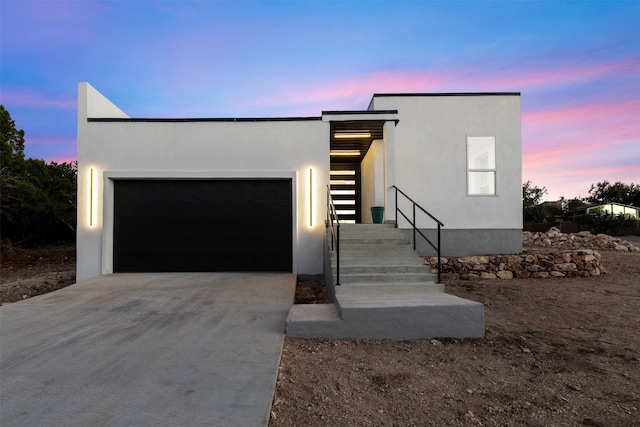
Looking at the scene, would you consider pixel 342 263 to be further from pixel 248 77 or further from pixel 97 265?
pixel 248 77

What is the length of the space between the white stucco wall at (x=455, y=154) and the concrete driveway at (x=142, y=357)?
16.3 ft

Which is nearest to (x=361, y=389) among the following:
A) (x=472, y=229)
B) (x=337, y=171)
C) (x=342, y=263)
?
(x=342, y=263)

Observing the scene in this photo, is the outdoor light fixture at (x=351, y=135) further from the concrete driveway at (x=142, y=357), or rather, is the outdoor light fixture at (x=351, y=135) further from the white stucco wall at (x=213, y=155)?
the concrete driveway at (x=142, y=357)

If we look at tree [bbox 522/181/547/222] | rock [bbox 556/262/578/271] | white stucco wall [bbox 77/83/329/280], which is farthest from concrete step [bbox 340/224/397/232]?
tree [bbox 522/181/547/222]

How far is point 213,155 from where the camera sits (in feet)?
26.6

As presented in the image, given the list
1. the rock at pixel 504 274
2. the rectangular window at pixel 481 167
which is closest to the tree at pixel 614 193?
the rectangular window at pixel 481 167

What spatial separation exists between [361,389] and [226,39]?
11.5 m

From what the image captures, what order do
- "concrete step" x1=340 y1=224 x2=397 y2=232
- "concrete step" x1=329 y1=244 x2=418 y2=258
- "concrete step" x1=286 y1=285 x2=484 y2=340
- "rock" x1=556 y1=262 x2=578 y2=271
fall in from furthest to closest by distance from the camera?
"rock" x1=556 y1=262 x2=578 y2=271 < "concrete step" x1=340 y1=224 x2=397 y2=232 < "concrete step" x1=329 y1=244 x2=418 y2=258 < "concrete step" x1=286 y1=285 x2=484 y2=340

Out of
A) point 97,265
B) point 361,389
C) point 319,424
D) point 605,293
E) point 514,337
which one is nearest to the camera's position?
point 319,424

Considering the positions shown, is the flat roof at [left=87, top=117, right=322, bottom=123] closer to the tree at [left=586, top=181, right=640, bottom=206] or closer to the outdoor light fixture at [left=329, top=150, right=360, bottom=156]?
the outdoor light fixture at [left=329, top=150, right=360, bottom=156]

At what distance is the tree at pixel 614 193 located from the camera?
40.7 metres

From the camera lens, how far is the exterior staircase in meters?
3.82

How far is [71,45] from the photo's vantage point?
1105 centimetres

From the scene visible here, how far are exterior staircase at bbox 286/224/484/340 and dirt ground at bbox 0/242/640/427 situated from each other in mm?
128
